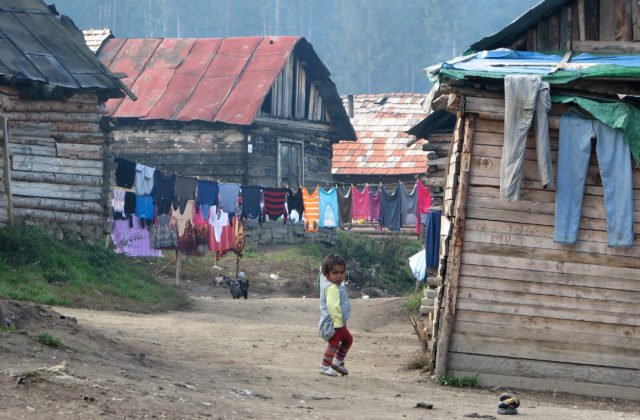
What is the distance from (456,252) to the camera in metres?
11.9

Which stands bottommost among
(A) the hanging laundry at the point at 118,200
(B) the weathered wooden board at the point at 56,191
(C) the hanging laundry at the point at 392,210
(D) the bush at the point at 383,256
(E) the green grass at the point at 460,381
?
(D) the bush at the point at 383,256

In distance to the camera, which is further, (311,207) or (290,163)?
(290,163)

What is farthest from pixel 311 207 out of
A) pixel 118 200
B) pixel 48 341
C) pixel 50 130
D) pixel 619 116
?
pixel 48 341

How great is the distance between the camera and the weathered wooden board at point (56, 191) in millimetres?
20719

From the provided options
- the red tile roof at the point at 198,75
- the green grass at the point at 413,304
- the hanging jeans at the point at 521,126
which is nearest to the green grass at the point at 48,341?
the hanging jeans at the point at 521,126

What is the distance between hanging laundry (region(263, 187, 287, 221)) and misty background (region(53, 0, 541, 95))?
60.7 meters

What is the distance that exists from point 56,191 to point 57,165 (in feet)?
1.69

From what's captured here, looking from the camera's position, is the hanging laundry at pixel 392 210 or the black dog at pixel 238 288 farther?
the hanging laundry at pixel 392 210

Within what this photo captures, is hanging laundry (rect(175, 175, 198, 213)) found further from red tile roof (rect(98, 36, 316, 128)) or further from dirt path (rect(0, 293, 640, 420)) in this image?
red tile roof (rect(98, 36, 316, 128))

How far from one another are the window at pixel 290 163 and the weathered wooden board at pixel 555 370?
2176cm

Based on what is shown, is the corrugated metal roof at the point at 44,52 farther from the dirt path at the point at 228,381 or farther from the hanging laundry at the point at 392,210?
the hanging laundry at the point at 392,210

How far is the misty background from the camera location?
88.6 m

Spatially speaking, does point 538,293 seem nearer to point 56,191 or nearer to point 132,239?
point 56,191

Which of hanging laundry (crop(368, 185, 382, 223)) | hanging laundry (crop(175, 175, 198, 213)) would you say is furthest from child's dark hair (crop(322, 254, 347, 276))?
hanging laundry (crop(368, 185, 382, 223))
